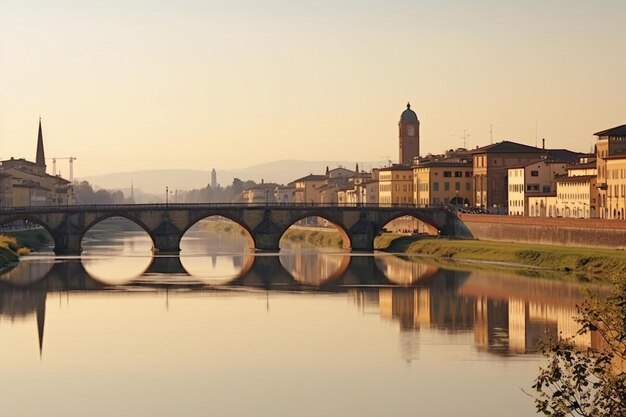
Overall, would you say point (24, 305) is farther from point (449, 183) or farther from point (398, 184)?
point (398, 184)

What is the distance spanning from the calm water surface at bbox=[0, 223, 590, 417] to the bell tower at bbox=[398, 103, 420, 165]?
93.0 metres

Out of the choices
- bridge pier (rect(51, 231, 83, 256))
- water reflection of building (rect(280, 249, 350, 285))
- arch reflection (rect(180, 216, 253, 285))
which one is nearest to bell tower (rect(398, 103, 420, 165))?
arch reflection (rect(180, 216, 253, 285))

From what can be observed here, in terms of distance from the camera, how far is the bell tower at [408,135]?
178 m

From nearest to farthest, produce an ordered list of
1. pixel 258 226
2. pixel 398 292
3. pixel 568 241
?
pixel 398 292 → pixel 568 241 → pixel 258 226

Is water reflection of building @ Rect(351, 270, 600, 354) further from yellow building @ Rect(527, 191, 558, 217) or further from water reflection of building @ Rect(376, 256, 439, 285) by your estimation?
yellow building @ Rect(527, 191, 558, 217)

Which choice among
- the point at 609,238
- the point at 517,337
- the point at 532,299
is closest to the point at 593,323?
Result: the point at 517,337

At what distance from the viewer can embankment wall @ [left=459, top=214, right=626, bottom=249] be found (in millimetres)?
82625

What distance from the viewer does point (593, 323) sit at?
26703mm

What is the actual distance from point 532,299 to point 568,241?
26.1m

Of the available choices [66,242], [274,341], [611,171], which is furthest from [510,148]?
[274,341]

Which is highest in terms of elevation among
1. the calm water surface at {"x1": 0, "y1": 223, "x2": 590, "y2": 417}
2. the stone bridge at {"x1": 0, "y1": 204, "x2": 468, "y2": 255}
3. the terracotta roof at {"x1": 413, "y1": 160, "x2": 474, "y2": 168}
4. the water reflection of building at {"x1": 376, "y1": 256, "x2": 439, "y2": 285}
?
the terracotta roof at {"x1": 413, "y1": 160, "x2": 474, "y2": 168}

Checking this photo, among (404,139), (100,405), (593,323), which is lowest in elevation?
(100,405)

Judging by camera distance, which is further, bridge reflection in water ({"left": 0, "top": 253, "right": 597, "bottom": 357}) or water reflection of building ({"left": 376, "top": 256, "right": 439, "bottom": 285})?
water reflection of building ({"left": 376, "top": 256, "right": 439, "bottom": 285})

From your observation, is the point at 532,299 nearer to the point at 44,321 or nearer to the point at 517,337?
the point at 517,337
